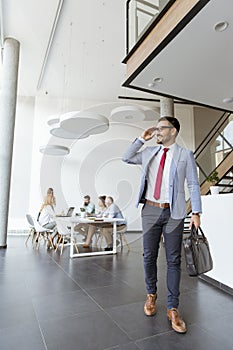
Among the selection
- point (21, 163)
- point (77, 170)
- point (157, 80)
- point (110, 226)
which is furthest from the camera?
point (77, 170)

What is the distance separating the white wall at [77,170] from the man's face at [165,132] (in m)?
6.16

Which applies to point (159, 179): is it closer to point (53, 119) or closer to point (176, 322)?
point (176, 322)

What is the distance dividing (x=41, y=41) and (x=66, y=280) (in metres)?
5.46

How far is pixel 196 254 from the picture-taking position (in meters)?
1.85

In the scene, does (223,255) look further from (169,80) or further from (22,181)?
(22,181)

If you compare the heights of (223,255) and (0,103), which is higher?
(0,103)

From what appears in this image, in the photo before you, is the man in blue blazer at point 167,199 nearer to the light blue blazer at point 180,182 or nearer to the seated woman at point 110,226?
the light blue blazer at point 180,182

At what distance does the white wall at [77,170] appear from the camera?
8.40m

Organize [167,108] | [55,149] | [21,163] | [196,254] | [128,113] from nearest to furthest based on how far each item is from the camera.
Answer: [196,254] → [128,113] → [55,149] → [167,108] → [21,163]

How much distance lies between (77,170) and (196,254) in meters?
7.35

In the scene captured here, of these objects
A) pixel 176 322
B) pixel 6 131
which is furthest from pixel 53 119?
pixel 176 322

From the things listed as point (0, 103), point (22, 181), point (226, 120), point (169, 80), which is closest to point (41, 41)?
point (0, 103)

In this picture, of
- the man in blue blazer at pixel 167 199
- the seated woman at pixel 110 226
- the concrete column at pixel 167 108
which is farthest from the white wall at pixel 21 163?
the man in blue blazer at pixel 167 199

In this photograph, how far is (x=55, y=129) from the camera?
20.7 feet
